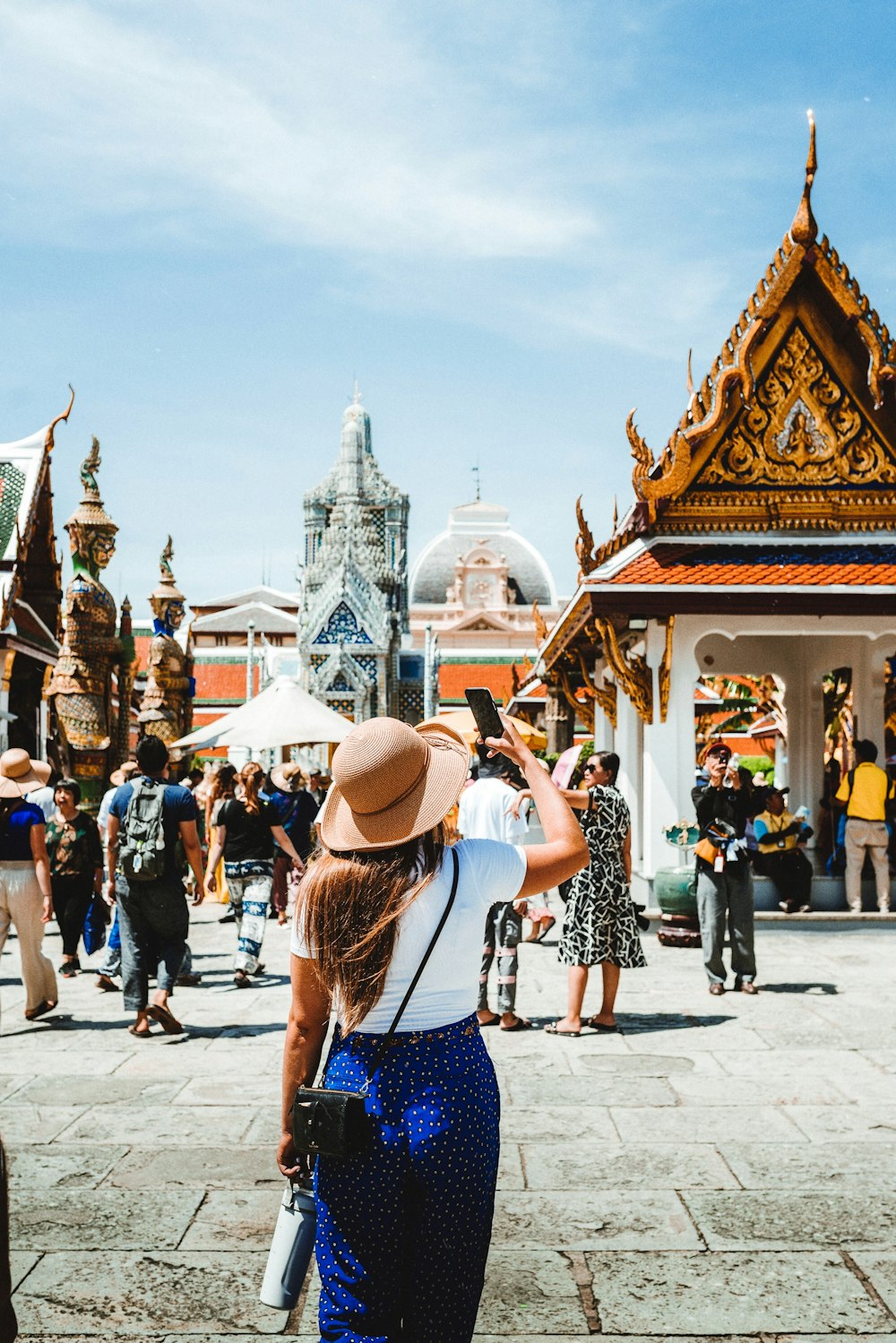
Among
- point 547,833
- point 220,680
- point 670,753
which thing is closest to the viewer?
point 547,833

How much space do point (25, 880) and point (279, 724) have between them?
7.07 metres

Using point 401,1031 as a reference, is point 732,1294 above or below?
below

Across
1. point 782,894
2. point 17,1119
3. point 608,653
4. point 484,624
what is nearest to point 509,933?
point 17,1119

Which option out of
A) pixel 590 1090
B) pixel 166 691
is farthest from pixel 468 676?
pixel 590 1090

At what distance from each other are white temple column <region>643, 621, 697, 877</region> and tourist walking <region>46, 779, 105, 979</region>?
515cm

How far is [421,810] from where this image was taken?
113 inches

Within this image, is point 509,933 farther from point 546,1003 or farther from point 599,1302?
point 599,1302

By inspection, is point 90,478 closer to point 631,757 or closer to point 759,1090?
point 631,757

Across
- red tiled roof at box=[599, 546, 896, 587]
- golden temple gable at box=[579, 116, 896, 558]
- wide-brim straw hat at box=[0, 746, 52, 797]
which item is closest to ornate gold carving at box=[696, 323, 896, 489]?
golden temple gable at box=[579, 116, 896, 558]

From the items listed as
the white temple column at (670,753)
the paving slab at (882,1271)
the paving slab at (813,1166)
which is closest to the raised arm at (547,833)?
the paving slab at (882,1271)

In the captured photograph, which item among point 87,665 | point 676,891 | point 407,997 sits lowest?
point 676,891

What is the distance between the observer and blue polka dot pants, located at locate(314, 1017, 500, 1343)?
265cm

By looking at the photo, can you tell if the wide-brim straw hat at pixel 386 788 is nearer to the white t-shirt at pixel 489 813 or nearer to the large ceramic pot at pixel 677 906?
the white t-shirt at pixel 489 813

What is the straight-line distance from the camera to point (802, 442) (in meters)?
13.1
